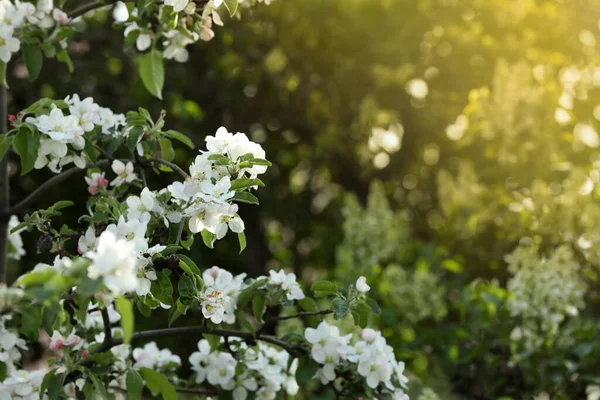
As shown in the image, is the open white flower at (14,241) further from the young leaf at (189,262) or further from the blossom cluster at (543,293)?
the blossom cluster at (543,293)

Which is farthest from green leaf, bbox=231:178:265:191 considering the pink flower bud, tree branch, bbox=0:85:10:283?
tree branch, bbox=0:85:10:283

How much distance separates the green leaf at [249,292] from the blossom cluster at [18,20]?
0.65 m

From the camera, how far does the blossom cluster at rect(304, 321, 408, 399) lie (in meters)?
1.63

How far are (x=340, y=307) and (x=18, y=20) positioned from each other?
83 centimetres

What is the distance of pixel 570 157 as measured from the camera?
3.00 m

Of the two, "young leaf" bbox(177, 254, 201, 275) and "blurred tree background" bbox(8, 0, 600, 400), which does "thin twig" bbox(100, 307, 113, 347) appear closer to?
"young leaf" bbox(177, 254, 201, 275)

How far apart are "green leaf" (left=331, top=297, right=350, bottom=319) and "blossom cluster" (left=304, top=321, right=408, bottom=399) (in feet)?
0.39

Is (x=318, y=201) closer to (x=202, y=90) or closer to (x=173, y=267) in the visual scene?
(x=202, y=90)

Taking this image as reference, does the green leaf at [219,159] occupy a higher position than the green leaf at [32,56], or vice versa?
the green leaf at [219,159]

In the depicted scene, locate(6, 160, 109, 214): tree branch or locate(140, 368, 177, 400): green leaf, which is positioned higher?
locate(6, 160, 109, 214): tree branch

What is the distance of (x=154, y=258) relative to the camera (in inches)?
50.3

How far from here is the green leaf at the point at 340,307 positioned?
1.49 meters

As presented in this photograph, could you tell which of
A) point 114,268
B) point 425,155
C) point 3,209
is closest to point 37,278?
point 114,268

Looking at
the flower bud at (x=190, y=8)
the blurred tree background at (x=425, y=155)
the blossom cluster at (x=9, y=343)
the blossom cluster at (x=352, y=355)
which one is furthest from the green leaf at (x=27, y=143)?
the blurred tree background at (x=425, y=155)
